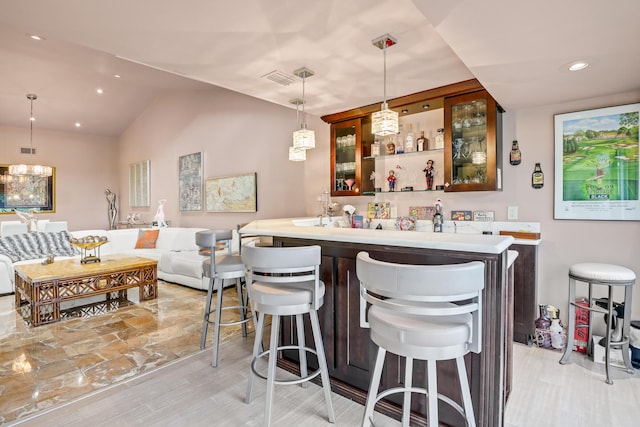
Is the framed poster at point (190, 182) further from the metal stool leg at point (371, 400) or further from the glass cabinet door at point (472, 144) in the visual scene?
the metal stool leg at point (371, 400)

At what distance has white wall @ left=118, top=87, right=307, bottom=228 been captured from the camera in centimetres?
502

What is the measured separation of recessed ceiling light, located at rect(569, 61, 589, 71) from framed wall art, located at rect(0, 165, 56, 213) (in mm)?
9722

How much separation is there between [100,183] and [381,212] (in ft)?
26.4

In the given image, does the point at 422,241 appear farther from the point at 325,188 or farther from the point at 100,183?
the point at 100,183

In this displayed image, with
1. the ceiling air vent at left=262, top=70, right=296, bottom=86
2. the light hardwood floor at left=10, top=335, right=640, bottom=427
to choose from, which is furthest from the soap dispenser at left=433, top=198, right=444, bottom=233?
the ceiling air vent at left=262, top=70, right=296, bottom=86

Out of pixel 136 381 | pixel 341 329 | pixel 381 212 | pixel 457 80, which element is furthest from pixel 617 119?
pixel 136 381

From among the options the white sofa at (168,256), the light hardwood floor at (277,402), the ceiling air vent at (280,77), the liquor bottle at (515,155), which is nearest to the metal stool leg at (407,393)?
the light hardwood floor at (277,402)

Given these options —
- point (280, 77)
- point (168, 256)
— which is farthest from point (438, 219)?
point (168, 256)

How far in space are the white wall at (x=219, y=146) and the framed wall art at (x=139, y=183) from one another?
0.58 ft

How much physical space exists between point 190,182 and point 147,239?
1355mm

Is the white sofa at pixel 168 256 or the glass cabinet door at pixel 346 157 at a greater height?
the glass cabinet door at pixel 346 157

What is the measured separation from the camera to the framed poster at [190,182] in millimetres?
6508

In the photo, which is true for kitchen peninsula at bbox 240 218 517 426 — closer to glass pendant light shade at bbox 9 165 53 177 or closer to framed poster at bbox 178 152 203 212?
framed poster at bbox 178 152 203 212

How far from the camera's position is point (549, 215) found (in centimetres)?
296
